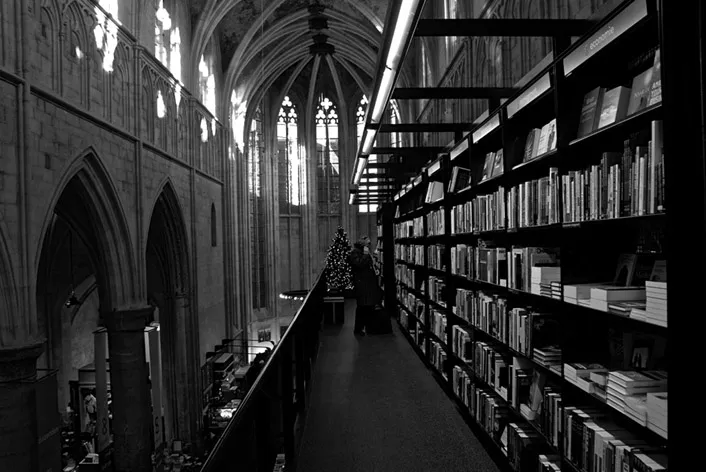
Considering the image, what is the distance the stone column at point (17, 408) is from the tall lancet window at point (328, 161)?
19.9 m

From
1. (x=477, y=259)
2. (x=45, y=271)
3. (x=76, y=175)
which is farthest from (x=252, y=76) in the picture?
(x=477, y=259)

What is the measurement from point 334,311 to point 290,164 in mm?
15505

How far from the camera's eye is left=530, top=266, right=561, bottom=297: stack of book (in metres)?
3.05

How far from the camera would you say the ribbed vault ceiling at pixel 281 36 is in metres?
14.4

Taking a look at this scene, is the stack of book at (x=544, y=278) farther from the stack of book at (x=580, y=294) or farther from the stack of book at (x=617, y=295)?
the stack of book at (x=617, y=295)

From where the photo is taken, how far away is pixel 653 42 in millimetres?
2340

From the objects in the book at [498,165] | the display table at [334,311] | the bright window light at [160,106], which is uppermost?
the bright window light at [160,106]

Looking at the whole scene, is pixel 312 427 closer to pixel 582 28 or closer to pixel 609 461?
pixel 609 461

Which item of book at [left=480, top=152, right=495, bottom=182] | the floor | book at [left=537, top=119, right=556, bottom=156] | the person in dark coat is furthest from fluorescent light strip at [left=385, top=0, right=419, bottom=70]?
the person in dark coat

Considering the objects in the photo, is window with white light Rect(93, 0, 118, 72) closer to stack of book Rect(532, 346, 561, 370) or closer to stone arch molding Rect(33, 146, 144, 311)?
stone arch molding Rect(33, 146, 144, 311)

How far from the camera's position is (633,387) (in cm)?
220

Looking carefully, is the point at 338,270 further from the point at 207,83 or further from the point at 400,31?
the point at 400,31

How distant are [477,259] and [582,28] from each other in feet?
6.67

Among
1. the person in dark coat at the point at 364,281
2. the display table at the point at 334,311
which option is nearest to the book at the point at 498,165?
the person in dark coat at the point at 364,281
